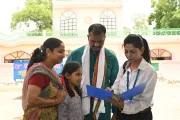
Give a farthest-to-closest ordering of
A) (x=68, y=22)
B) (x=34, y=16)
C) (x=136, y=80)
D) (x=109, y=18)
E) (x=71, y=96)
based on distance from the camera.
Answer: (x=34, y=16), (x=68, y=22), (x=109, y=18), (x=71, y=96), (x=136, y=80)

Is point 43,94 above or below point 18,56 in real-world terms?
above

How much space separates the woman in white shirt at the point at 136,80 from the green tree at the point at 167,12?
21650mm

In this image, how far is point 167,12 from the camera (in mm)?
24094

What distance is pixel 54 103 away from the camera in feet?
7.33

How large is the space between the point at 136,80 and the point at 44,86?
70 cm

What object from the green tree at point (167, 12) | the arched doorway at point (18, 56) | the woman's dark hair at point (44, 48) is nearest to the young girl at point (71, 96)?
the woman's dark hair at point (44, 48)

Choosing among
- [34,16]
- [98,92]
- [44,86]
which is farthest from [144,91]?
[34,16]

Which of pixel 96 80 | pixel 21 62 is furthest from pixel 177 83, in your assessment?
pixel 96 80

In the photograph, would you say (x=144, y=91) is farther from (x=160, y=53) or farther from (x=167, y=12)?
(x=167, y=12)

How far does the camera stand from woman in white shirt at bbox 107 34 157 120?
2219mm

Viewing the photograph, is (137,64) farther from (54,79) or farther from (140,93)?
(54,79)

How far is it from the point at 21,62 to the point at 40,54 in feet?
36.3

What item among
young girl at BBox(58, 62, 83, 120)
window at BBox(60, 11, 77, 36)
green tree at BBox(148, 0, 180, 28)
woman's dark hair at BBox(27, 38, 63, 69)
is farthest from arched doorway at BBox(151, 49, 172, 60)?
woman's dark hair at BBox(27, 38, 63, 69)

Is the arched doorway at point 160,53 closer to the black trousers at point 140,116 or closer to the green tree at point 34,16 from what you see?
the green tree at point 34,16
